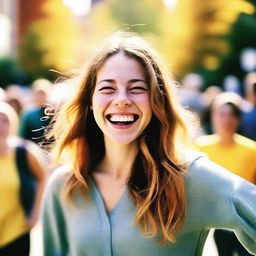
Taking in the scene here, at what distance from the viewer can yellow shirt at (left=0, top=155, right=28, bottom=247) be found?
15.3ft

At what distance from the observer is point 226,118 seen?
5691 millimetres

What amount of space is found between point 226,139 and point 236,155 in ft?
0.77

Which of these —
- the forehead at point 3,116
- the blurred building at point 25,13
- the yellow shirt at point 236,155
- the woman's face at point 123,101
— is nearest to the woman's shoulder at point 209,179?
the woman's face at point 123,101

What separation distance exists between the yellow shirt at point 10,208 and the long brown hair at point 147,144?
1796 mm

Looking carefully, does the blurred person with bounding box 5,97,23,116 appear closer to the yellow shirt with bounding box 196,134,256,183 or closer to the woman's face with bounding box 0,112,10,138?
the woman's face with bounding box 0,112,10,138

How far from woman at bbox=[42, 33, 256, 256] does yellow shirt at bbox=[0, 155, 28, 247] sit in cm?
188

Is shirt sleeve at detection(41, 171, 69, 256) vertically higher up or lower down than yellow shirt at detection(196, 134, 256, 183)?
higher up

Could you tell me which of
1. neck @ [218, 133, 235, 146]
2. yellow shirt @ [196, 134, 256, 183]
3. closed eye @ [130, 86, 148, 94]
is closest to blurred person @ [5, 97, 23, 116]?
yellow shirt @ [196, 134, 256, 183]

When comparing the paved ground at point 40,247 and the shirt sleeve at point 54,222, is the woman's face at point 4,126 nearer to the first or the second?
the paved ground at point 40,247

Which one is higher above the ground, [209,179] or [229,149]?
[209,179]

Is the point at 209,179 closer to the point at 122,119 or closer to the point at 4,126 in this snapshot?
the point at 122,119

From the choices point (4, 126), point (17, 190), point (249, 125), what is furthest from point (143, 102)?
point (249, 125)

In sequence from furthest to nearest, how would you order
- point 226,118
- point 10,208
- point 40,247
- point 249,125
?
point 40,247
point 249,125
point 226,118
point 10,208

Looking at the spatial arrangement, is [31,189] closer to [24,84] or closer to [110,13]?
[110,13]
